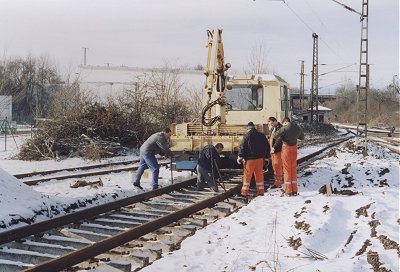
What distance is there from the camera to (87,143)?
20.8 meters

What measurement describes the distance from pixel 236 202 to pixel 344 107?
391ft

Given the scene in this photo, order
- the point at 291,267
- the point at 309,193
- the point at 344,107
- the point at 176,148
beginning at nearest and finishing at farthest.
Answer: the point at 291,267 < the point at 309,193 < the point at 176,148 < the point at 344,107

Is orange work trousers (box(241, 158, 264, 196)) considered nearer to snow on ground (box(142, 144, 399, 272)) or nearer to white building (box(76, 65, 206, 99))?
snow on ground (box(142, 144, 399, 272))

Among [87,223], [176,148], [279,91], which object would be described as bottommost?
[87,223]

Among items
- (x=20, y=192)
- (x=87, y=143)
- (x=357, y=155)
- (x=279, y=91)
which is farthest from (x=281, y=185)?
(x=87, y=143)

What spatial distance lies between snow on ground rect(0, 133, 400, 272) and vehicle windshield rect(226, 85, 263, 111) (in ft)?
12.8

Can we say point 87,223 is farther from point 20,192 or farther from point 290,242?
point 290,242

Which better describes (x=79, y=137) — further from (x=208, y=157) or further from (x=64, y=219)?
(x=64, y=219)

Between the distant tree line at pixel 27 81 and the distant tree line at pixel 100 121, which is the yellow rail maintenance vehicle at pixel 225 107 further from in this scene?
the distant tree line at pixel 27 81

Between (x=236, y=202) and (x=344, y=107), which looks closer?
(x=236, y=202)

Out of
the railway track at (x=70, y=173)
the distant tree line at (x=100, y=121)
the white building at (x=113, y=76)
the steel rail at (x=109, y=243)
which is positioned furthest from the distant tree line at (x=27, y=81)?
the steel rail at (x=109, y=243)

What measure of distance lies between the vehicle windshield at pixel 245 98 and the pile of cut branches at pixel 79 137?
6.68 meters

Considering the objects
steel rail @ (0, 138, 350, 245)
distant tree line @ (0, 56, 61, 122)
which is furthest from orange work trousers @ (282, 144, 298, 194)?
distant tree line @ (0, 56, 61, 122)

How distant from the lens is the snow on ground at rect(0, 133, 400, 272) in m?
5.54
